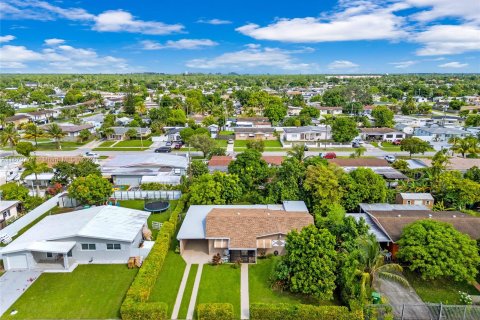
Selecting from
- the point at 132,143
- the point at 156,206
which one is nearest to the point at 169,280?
the point at 156,206

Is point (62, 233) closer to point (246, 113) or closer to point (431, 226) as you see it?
point (431, 226)

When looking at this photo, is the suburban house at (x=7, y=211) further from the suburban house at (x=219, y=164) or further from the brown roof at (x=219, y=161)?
the brown roof at (x=219, y=161)

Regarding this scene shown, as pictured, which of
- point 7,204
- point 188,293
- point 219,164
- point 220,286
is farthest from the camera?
point 219,164

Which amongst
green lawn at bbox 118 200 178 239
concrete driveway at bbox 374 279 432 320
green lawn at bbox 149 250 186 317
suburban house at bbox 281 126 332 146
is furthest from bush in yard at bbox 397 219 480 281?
suburban house at bbox 281 126 332 146

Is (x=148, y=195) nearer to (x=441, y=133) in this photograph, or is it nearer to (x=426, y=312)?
(x=426, y=312)

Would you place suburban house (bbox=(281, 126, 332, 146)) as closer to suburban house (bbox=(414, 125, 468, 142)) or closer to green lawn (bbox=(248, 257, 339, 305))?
suburban house (bbox=(414, 125, 468, 142))

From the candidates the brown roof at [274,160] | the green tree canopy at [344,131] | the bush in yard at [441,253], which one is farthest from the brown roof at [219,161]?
the bush in yard at [441,253]
